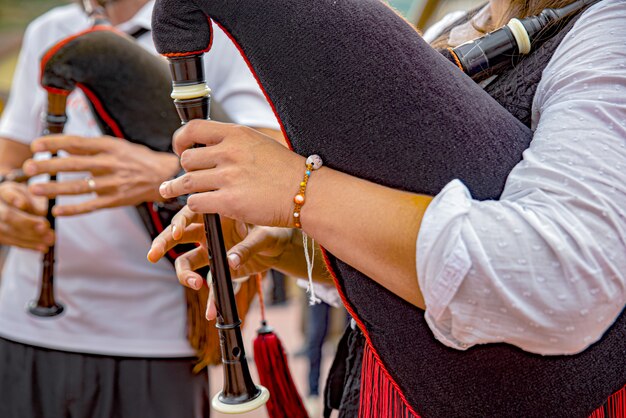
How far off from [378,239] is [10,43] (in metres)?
5.12

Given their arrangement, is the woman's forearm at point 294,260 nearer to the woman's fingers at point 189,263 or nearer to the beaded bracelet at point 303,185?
the woman's fingers at point 189,263

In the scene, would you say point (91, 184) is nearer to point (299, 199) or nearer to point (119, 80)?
point (119, 80)

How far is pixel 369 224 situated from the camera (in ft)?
2.14

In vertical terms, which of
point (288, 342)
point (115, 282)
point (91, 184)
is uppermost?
point (91, 184)

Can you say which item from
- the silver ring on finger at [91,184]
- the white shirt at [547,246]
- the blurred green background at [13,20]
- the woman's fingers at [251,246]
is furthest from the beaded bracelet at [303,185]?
the blurred green background at [13,20]

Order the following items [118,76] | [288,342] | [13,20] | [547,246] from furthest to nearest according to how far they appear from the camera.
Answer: [13,20] < [288,342] < [118,76] < [547,246]

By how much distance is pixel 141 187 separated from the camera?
53.6 inches

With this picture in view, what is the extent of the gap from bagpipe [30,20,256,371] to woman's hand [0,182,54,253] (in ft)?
0.50

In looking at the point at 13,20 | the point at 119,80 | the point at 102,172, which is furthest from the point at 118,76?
the point at 13,20

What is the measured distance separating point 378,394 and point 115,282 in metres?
0.85

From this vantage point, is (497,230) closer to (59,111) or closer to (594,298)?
(594,298)

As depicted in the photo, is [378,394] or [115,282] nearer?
[378,394]

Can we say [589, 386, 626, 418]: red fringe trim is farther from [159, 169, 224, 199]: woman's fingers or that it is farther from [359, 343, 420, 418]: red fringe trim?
[159, 169, 224, 199]: woman's fingers

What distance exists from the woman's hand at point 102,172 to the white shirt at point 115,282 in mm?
121
